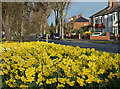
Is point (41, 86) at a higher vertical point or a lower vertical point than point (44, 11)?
lower

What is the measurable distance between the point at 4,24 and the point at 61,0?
19.7m

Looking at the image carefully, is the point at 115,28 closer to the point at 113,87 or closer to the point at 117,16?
the point at 117,16

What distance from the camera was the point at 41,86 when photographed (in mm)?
3760

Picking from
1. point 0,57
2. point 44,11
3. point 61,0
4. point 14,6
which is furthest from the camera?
point 61,0

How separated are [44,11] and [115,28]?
88.1 ft

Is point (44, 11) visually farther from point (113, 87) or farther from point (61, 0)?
point (113, 87)

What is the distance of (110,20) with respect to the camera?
47.0 m

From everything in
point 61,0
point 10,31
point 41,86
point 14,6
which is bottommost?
point 41,86

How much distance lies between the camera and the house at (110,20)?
43.6 meters

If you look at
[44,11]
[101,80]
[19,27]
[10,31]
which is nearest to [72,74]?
[101,80]

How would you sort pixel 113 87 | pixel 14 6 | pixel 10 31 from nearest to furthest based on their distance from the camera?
pixel 113 87
pixel 14 6
pixel 10 31

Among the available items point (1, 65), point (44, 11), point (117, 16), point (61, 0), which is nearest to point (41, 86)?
Result: point (1, 65)

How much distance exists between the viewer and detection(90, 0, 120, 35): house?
4362 cm

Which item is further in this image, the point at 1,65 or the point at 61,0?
the point at 61,0
